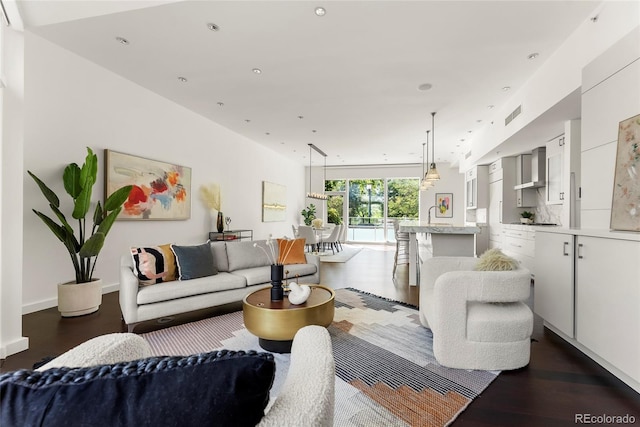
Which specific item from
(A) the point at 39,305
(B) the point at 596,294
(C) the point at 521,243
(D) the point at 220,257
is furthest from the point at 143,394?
(C) the point at 521,243

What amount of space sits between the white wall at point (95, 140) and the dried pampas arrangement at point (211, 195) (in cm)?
13

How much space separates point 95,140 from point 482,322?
4905 mm

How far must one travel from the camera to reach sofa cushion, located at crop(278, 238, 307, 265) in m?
4.09

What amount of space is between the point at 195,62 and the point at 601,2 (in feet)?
14.2

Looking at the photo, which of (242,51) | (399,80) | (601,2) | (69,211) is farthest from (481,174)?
(69,211)

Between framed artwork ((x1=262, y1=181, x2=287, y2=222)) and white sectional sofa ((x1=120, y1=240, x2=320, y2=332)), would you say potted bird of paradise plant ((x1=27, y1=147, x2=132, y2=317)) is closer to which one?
white sectional sofa ((x1=120, y1=240, x2=320, y2=332))

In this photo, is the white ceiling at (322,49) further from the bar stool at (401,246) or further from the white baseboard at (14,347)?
the white baseboard at (14,347)

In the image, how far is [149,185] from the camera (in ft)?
15.2

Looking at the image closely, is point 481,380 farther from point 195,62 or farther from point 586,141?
point 195,62

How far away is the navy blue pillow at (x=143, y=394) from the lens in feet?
1.51

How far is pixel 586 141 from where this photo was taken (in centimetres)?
283

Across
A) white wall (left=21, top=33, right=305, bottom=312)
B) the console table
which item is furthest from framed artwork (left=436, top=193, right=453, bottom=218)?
white wall (left=21, top=33, right=305, bottom=312)

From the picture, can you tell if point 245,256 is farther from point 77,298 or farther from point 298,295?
point 77,298

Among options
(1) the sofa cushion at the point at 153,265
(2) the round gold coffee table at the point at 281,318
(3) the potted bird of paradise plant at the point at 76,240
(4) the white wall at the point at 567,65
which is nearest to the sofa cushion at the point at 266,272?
(1) the sofa cushion at the point at 153,265
